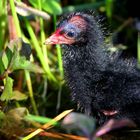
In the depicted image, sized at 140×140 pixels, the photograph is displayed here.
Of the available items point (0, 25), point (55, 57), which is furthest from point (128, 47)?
point (0, 25)

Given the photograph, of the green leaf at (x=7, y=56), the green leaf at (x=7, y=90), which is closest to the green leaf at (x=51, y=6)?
the green leaf at (x=7, y=56)

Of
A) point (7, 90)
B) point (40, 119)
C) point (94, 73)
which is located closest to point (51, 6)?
point (94, 73)

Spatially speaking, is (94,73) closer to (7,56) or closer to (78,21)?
(78,21)

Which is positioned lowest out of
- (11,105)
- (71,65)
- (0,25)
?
(11,105)

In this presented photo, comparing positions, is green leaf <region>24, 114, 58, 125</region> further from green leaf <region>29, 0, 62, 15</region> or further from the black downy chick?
green leaf <region>29, 0, 62, 15</region>

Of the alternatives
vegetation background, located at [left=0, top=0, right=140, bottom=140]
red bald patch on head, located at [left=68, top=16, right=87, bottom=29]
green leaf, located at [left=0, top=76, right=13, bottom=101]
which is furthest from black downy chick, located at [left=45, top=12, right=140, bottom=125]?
green leaf, located at [left=0, top=76, right=13, bottom=101]

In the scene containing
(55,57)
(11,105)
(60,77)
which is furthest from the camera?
(55,57)

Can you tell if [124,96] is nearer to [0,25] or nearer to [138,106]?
[138,106]

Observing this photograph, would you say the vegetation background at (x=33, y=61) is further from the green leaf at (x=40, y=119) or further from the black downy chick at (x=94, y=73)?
the black downy chick at (x=94, y=73)
